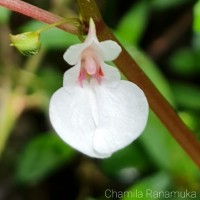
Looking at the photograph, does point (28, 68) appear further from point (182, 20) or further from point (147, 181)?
point (147, 181)

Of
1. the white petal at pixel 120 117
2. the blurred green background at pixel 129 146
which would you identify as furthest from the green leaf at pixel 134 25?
the white petal at pixel 120 117

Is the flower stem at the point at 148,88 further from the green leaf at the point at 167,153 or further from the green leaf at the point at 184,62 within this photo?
the green leaf at the point at 184,62

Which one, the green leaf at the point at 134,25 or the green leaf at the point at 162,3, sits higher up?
the green leaf at the point at 162,3

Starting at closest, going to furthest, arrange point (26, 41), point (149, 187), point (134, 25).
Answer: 1. point (26, 41)
2. point (149, 187)
3. point (134, 25)

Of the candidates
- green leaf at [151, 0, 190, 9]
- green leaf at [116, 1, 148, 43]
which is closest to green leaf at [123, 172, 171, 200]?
green leaf at [116, 1, 148, 43]

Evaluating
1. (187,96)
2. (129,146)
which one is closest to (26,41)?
(129,146)

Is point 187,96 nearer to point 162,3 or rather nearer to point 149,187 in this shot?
point 162,3
